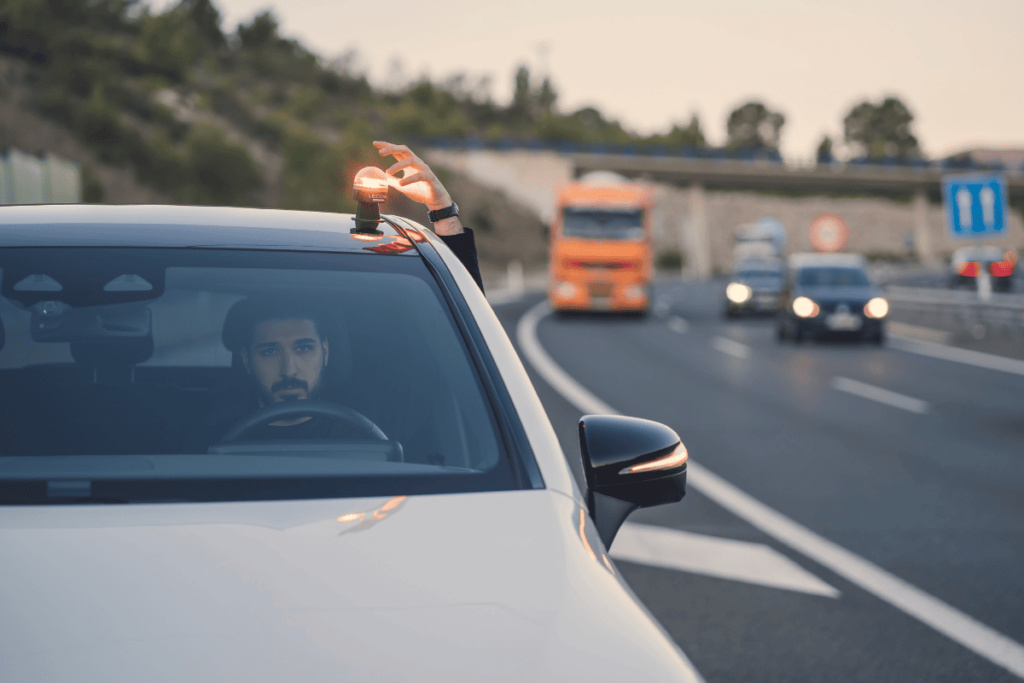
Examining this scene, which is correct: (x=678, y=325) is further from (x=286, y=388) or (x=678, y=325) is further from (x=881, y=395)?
(x=286, y=388)

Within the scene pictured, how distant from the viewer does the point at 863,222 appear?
126 meters

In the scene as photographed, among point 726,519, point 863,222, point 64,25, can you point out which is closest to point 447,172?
point 64,25

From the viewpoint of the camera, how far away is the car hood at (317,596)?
1.68m

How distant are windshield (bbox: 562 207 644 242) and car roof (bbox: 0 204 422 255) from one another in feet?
87.5

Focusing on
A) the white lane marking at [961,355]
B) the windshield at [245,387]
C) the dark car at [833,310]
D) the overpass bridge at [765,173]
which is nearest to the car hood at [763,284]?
the white lane marking at [961,355]

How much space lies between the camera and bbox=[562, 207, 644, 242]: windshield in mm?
29516

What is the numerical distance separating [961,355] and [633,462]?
61.4ft

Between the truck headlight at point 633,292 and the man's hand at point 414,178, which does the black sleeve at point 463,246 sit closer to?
the man's hand at point 414,178

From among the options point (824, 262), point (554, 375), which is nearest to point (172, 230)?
point (554, 375)

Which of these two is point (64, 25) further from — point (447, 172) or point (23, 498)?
point (23, 498)

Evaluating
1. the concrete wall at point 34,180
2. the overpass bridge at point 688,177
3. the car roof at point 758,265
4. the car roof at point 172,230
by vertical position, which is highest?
the overpass bridge at point 688,177

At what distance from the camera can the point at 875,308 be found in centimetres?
2127

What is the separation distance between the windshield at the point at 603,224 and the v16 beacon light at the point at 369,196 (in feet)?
87.5

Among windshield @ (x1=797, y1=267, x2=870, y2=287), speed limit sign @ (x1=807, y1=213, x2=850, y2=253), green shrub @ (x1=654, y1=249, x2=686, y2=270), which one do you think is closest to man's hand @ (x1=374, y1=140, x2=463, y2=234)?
windshield @ (x1=797, y1=267, x2=870, y2=287)
